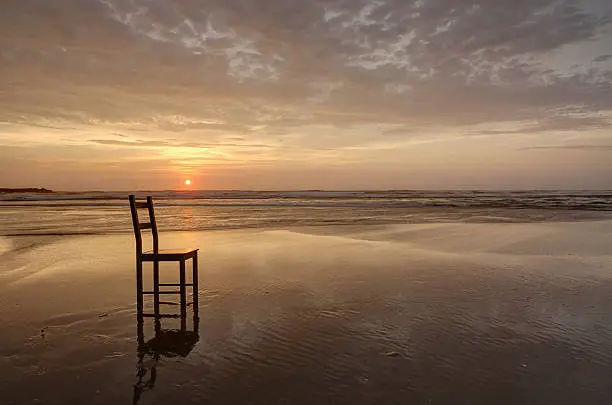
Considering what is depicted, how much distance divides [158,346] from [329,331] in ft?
6.32

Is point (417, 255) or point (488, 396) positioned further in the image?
point (417, 255)

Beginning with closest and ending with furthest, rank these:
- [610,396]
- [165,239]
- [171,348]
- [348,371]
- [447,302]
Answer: [610,396] < [348,371] < [171,348] < [447,302] < [165,239]

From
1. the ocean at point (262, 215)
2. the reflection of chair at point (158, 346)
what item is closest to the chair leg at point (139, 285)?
the reflection of chair at point (158, 346)

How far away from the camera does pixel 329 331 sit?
5.84m

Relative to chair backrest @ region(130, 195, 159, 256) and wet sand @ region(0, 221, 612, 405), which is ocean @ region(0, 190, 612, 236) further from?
chair backrest @ region(130, 195, 159, 256)

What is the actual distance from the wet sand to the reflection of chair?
0.20 ft

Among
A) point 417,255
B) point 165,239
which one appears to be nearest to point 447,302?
point 417,255

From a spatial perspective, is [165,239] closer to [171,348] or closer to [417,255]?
[417,255]

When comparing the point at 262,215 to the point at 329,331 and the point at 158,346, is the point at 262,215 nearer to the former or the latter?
the point at 329,331

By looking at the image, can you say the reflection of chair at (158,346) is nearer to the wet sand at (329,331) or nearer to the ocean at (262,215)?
the wet sand at (329,331)

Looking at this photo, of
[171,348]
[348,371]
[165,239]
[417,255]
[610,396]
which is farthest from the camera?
[165,239]

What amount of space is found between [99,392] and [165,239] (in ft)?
39.8

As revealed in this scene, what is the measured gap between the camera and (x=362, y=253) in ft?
40.2

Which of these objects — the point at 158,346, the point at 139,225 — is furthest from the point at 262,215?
the point at 158,346
